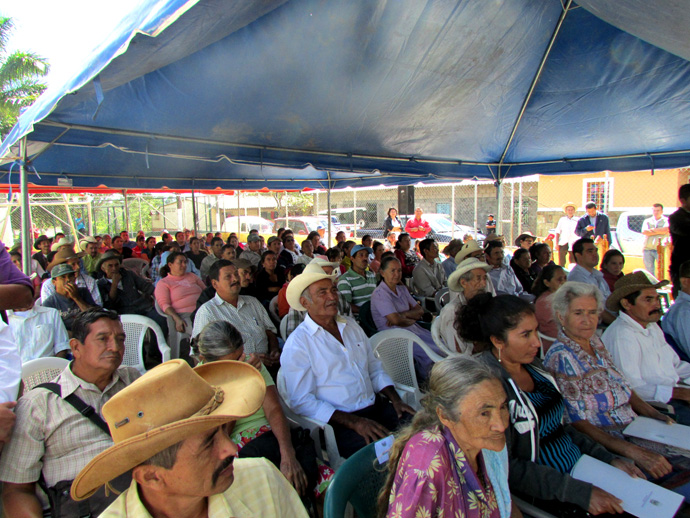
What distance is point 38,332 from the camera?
3.11 metres

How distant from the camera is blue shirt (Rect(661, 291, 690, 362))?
10.4 ft

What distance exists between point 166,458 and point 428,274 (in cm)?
521

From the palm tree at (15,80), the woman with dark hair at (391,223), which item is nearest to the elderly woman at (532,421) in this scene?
the woman with dark hair at (391,223)

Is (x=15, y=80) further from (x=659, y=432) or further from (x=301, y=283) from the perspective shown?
(x=659, y=432)

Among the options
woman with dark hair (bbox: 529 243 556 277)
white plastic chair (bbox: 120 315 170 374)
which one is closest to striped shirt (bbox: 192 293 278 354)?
white plastic chair (bbox: 120 315 170 374)

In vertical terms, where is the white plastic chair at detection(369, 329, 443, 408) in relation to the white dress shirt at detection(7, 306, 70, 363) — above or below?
below

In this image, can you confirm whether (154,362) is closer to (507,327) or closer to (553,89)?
(507,327)

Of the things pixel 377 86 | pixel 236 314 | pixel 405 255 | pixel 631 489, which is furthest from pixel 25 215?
pixel 405 255

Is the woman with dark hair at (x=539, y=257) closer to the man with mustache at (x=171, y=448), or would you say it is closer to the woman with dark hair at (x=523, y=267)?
the woman with dark hair at (x=523, y=267)

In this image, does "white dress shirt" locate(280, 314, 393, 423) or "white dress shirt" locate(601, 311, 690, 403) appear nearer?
"white dress shirt" locate(280, 314, 393, 423)

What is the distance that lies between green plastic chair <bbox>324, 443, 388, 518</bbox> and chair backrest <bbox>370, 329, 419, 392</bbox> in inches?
63.2

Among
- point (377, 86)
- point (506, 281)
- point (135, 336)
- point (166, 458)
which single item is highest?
point (377, 86)

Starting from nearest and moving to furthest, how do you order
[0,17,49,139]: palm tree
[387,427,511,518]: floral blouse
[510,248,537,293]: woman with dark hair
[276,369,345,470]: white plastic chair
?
[387,427,511,518]: floral blouse, [276,369,345,470]: white plastic chair, [510,248,537,293]: woman with dark hair, [0,17,49,139]: palm tree

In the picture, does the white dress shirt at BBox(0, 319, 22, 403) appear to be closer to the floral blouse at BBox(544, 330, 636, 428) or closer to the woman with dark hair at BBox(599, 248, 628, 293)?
the floral blouse at BBox(544, 330, 636, 428)
